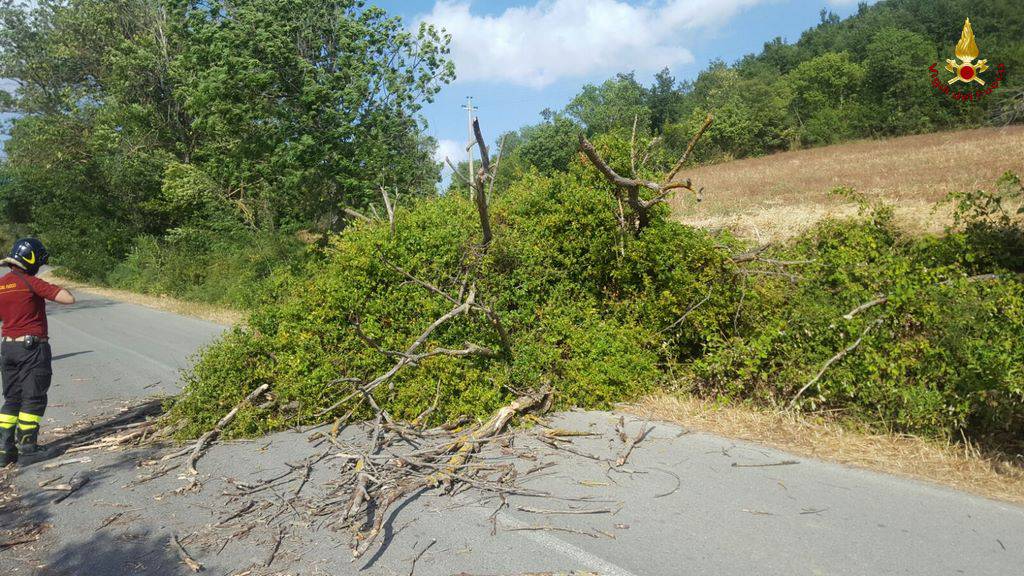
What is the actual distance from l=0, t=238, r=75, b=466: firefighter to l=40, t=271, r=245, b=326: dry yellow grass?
6126 millimetres

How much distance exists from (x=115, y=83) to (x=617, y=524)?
3035 cm

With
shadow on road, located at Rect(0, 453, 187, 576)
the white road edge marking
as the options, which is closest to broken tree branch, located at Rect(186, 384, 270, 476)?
shadow on road, located at Rect(0, 453, 187, 576)

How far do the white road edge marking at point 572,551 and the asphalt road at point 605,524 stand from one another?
0.5 inches

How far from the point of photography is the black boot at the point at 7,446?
678cm

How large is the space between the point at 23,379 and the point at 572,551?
617cm

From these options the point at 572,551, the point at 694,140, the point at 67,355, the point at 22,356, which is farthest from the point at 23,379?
the point at 694,140

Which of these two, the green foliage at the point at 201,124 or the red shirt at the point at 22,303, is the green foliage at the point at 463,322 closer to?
the red shirt at the point at 22,303

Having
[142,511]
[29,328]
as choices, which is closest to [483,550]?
[142,511]

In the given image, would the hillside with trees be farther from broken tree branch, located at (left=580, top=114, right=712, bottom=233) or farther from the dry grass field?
broken tree branch, located at (left=580, top=114, right=712, bottom=233)

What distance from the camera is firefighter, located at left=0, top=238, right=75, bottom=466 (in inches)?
271

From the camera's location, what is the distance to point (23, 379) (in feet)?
22.9

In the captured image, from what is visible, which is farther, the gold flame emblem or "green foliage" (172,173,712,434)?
the gold flame emblem

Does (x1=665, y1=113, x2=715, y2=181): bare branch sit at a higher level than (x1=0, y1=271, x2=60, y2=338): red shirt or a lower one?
higher

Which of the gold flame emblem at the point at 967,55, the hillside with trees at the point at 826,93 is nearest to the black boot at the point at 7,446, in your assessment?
the gold flame emblem at the point at 967,55
